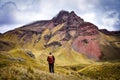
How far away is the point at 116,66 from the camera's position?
6656cm

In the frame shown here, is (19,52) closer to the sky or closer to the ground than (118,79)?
closer to the sky

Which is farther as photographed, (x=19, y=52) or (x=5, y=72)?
(x=19, y=52)

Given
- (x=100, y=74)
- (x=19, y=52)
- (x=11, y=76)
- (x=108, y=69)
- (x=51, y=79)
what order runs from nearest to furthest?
(x=11, y=76) → (x=51, y=79) → (x=100, y=74) → (x=108, y=69) → (x=19, y=52)

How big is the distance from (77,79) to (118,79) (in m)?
20.9

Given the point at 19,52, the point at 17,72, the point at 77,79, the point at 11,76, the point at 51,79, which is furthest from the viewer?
the point at 19,52

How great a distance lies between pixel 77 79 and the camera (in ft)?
118

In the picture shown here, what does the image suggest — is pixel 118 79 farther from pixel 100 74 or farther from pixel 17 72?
pixel 17 72

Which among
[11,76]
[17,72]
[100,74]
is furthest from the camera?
[100,74]

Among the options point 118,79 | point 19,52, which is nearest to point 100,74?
point 118,79

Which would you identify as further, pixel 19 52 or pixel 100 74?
pixel 19 52

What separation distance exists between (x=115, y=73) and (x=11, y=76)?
1601 inches

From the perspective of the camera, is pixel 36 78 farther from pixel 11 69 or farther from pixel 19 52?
pixel 19 52

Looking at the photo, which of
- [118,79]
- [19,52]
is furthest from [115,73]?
[19,52]

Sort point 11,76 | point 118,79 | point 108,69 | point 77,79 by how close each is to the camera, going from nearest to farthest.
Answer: point 11,76 < point 77,79 < point 118,79 < point 108,69
